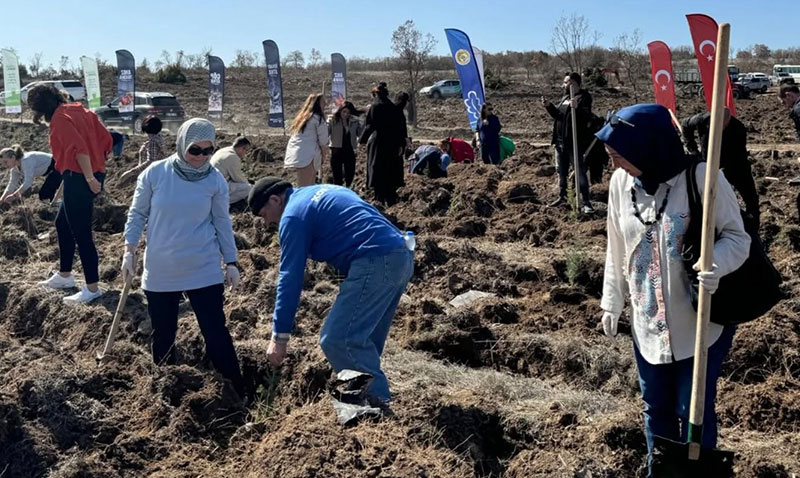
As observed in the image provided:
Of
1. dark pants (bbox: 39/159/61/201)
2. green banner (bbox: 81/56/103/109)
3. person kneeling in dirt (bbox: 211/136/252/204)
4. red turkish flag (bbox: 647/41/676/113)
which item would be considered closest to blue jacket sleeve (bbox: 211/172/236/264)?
person kneeling in dirt (bbox: 211/136/252/204)

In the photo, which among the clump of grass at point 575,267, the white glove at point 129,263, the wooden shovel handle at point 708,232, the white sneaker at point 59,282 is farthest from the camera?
the white sneaker at point 59,282

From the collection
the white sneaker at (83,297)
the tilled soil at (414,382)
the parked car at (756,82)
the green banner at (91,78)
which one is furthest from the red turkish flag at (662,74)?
the parked car at (756,82)

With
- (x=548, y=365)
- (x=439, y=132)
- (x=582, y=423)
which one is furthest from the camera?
(x=439, y=132)

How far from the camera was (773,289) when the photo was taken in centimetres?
300

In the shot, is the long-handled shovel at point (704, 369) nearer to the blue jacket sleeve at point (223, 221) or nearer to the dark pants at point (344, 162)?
the blue jacket sleeve at point (223, 221)

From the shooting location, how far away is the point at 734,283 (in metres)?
2.98

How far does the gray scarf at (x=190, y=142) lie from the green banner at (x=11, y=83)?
75.9 ft

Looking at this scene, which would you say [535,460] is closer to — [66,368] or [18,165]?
[66,368]

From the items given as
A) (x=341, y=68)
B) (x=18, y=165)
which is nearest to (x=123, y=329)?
(x=18, y=165)

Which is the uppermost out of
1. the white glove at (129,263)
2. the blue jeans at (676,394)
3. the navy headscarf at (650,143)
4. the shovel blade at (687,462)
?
the navy headscarf at (650,143)

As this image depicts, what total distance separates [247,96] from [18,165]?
3457cm

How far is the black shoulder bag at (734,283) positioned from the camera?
9.77 feet

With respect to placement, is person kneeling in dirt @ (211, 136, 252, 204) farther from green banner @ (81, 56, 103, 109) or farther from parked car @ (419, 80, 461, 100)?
parked car @ (419, 80, 461, 100)

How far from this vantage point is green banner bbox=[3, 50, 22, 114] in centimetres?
2530
